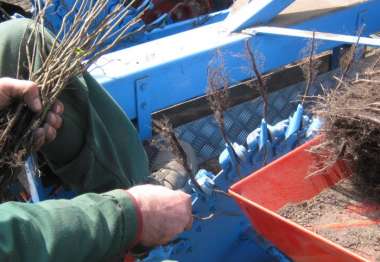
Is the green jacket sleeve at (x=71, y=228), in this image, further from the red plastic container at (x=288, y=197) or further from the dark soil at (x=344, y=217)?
the dark soil at (x=344, y=217)

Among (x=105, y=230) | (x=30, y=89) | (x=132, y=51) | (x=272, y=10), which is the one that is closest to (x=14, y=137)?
(x=30, y=89)

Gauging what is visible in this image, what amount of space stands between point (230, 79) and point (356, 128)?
75 centimetres

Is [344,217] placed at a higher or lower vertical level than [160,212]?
lower

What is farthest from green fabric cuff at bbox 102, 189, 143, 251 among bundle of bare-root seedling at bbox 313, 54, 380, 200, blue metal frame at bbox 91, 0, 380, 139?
blue metal frame at bbox 91, 0, 380, 139

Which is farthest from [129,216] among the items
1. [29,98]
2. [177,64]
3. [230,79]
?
[230,79]

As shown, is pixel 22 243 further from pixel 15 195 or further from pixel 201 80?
pixel 201 80

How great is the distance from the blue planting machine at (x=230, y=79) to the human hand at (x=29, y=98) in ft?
0.33

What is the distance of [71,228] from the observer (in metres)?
0.92

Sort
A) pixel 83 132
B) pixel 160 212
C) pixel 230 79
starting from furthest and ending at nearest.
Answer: pixel 230 79 → pixel 83 132 → pixel 160 212

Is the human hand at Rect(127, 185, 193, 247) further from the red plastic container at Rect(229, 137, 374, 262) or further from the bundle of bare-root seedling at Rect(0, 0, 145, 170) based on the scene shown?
the bundle of bare-root seedling at Rect(0, 0, 145, 170)

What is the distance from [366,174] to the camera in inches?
55.6

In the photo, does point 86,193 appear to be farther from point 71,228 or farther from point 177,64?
point 177,64

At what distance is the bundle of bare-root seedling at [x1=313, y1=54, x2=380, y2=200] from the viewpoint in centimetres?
128

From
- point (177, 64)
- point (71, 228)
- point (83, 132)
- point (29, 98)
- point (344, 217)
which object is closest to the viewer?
point (71, 228)
